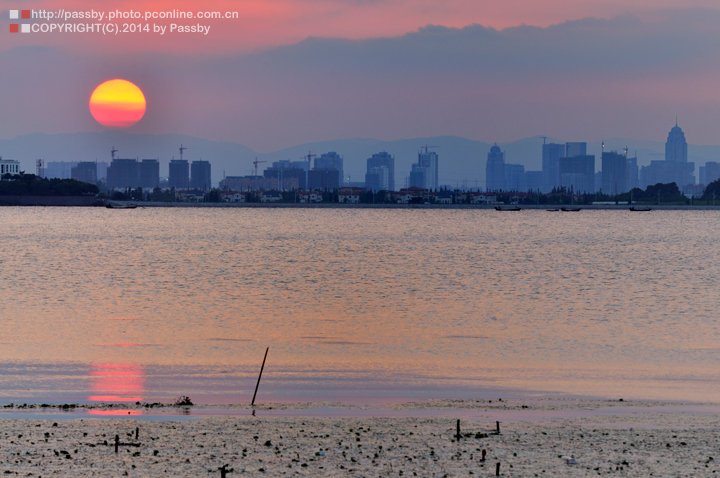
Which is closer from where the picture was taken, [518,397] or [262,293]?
[518,397]

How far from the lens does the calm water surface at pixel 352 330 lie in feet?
98.5

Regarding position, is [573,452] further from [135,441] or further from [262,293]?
[262,293]

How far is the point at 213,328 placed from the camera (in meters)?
46.4

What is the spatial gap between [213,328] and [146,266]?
165ft

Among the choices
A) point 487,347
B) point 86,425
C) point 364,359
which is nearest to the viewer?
point 86,425

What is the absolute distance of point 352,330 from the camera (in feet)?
151

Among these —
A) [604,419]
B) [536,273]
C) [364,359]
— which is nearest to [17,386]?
[364,359]

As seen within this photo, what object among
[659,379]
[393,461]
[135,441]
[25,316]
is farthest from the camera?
[25,316]

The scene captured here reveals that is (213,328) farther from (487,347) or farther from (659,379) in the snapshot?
(659,379)

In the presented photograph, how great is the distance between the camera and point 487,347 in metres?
40.2

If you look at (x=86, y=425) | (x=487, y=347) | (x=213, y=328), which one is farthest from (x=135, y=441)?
(x=213, y=328)

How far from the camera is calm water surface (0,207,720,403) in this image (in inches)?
1182

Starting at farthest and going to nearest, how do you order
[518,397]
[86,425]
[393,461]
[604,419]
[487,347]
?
[487,347], [518,397], [604,419], [86,425], [393,461]

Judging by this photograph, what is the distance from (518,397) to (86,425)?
12492 millimetres
